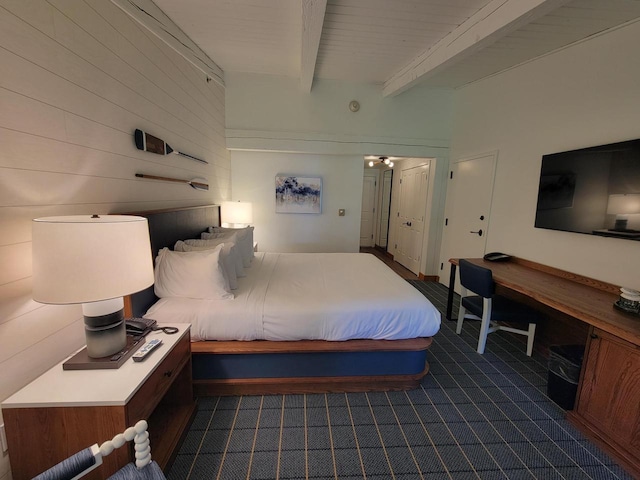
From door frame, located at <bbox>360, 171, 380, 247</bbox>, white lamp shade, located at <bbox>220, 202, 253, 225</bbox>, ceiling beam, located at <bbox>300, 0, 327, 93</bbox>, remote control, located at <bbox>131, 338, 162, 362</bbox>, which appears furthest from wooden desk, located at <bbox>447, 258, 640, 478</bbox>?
door frame, located at <bbox>360, 171, 380, 247</bbox>

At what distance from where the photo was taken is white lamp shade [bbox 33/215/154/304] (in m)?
0.95

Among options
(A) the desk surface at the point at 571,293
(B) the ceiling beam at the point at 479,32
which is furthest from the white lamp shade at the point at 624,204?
(B) the ceiling beam at the point at 479,32

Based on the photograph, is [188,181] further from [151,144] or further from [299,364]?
[299,364]

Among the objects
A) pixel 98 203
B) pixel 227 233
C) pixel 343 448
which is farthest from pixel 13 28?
pixel 343 448

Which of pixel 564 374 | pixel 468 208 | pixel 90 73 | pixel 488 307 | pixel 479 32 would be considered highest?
pixel 479 32

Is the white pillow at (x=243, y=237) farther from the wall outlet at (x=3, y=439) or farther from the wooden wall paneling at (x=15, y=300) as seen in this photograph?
the wall outlet at (x=3, y=439)

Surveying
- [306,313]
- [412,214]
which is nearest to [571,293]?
[306,313]

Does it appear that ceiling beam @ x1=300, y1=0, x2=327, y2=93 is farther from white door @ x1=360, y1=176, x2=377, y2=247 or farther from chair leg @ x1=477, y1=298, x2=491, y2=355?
white door @ x1=360, y1=176, x2=377, y2=247

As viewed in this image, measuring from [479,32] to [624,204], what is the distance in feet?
5.68

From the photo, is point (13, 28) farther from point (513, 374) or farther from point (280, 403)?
point (513, 374)

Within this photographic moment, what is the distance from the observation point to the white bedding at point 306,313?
1783 millimetres

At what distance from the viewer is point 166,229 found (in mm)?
2100

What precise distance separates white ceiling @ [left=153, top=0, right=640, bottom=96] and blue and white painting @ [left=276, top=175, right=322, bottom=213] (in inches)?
53.6

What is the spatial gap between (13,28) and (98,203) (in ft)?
2.53
